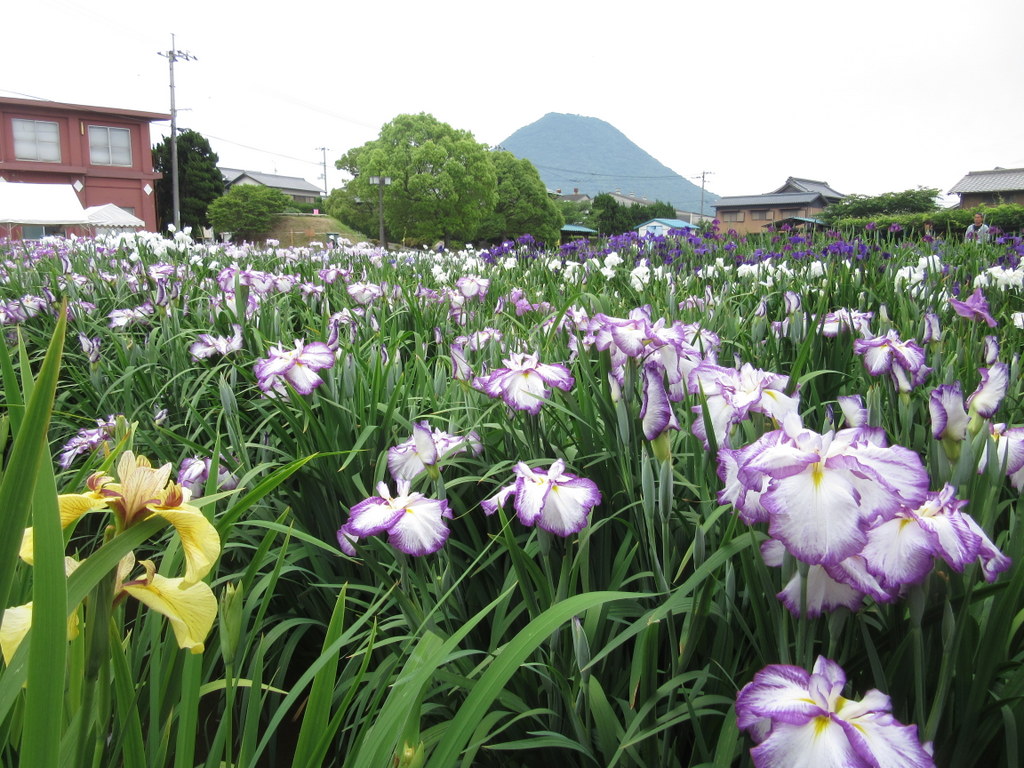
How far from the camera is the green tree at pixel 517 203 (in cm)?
4172

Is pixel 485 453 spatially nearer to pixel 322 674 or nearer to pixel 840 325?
pixel 322 674

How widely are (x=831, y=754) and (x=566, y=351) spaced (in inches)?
77.5

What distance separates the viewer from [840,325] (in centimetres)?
242

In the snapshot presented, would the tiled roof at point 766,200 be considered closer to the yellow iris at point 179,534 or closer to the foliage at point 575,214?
the foliage at point 575,214

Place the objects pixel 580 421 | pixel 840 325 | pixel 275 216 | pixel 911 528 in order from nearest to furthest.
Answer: pixel 911 528
pixel 580 421
pixel 840 325
pixel 275 216

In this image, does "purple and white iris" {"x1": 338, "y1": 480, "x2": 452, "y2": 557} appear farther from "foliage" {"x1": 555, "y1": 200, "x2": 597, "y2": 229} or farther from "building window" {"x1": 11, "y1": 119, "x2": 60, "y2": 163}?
"foliage" {"x1": 555, "y1": 200, "x2": 597, "y2": 229}

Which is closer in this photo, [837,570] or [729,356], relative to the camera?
[837,570]

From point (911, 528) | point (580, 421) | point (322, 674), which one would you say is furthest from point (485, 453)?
point (911, 528)

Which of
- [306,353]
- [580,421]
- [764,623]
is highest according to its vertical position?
[306,353]

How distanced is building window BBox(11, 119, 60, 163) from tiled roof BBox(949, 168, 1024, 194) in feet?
200

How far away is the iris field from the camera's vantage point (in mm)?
724

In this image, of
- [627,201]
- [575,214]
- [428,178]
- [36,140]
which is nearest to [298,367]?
[428,178]

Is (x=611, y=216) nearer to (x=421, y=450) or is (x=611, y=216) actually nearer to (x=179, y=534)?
(x=421, y=450)

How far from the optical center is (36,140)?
119ft
